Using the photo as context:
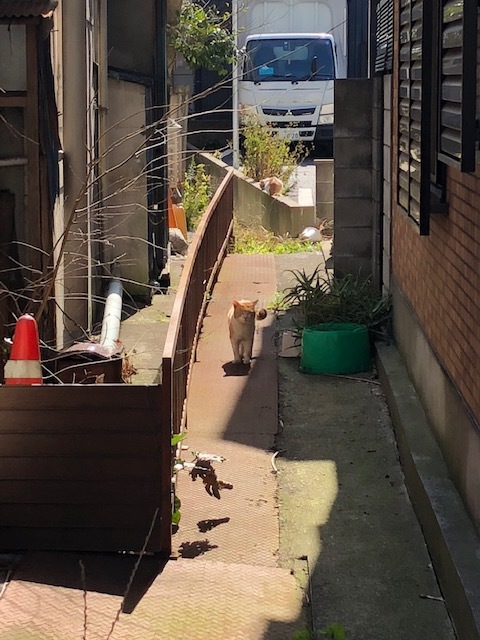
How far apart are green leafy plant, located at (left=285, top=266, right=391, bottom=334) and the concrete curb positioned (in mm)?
1390

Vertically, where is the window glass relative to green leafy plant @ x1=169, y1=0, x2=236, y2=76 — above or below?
below

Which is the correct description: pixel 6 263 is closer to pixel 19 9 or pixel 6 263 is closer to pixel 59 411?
pixel 19 9

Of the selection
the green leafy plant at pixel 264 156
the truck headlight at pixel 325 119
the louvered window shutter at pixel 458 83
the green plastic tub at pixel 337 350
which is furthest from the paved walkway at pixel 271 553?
the truck headlight at pixel 325 119

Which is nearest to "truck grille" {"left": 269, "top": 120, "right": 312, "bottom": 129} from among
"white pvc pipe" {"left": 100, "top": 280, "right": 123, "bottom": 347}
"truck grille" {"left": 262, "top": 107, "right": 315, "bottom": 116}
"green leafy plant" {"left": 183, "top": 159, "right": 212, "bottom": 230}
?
"truck grille" {"left": 262, "top": 107, "right": 315, "bottom": 116}

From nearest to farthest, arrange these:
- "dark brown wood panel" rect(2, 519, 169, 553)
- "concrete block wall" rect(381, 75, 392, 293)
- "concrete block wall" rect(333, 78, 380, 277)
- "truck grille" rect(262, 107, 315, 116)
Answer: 1. "dark brown wood panel" rect(2, 519, 169, 553)
2. "concrete block wall" rect(381, 75, 392, 293)
3. "concrete block wall" rect(333, 78, 380, 277)
4. "truck grille" rect(262, 107, 315, 116)

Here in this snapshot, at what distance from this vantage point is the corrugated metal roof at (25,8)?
6449mm

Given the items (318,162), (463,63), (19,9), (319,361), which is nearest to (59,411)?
(463,63)

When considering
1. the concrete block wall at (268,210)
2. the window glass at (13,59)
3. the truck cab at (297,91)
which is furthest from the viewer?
the truck cab at (297,91)

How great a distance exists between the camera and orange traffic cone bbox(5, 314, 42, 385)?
18.2ft

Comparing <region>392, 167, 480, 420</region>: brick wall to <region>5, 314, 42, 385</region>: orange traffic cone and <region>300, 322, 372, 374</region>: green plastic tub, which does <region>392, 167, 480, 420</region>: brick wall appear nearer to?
<region>300, 322, 372, 374</region>: green plastic tub

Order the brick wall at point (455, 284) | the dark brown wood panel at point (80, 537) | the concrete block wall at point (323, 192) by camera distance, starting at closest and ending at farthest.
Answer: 1. the brick wall at point (455, 284)
2. the dark brown wood panel at point (80, 537)
3. the concrete block wall at point (323, 192)

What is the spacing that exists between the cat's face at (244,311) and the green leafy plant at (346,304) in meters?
0.62

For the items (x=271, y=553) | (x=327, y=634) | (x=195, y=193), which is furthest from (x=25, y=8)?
(x=195, y=193)

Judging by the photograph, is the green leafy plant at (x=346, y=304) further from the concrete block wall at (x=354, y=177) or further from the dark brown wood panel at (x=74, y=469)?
the dark brown wood panel at (x=74, y=469)
